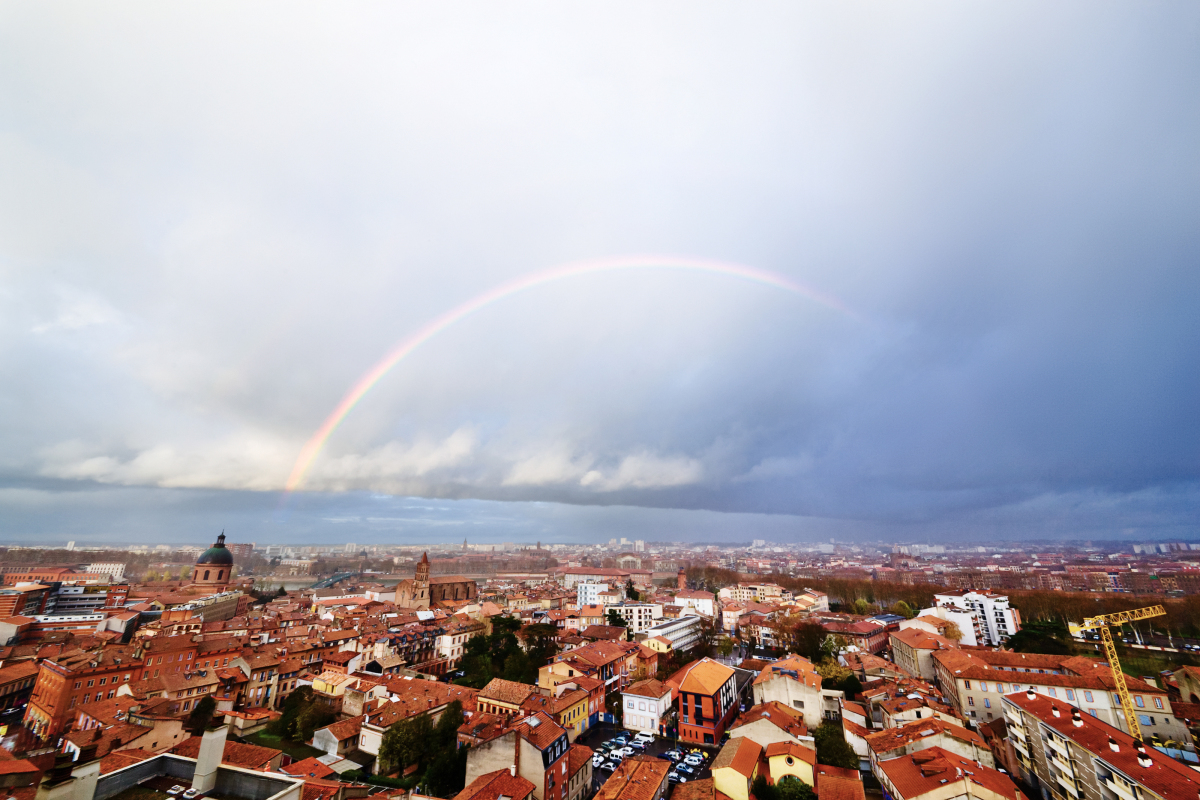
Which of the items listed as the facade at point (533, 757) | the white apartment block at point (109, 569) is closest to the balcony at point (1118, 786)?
the facade at point (533, 757)

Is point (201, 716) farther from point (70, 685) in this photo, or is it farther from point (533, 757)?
point (533, 757)

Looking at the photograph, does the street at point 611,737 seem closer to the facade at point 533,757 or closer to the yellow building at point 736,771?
the yellow building at point 736,771

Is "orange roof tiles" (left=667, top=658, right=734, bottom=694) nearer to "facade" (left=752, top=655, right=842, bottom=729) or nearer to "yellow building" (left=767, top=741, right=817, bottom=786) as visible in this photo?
"facade" (left=752, top=655, right=842, bottom=729)

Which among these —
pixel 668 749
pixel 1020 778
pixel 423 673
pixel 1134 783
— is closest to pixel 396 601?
pixel 423 673

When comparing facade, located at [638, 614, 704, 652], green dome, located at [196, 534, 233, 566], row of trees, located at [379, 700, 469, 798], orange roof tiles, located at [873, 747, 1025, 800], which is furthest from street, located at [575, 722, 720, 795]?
green dome, located at [196, 534, 233, 566]

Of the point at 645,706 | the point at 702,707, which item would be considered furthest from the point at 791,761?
the point at 645,706
